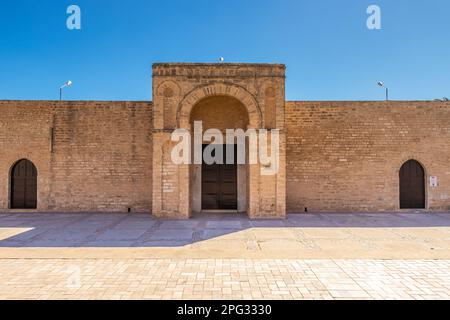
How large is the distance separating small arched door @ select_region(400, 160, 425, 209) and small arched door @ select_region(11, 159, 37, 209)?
1515cm

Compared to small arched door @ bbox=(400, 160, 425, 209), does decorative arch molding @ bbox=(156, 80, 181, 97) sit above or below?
above

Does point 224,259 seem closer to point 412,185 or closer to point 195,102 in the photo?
point 195,102

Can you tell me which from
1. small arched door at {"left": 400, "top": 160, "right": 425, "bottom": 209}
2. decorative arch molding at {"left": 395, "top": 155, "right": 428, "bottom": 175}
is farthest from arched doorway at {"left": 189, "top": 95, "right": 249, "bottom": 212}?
small arched door at {"left": 400, "top": 160, "right": 425, "bottom": 209}

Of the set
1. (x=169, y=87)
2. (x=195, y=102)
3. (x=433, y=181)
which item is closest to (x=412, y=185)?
(x=433, y=181)

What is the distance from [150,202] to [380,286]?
340 inches

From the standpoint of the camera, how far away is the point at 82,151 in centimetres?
1091

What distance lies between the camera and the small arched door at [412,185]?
11.1 meters

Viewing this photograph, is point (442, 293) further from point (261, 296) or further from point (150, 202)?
point (150, 202)

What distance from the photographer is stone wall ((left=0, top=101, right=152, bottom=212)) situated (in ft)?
35.7

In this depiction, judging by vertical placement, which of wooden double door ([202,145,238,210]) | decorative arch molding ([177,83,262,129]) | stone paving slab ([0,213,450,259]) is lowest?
stone paving slab ([0,213,450,259])

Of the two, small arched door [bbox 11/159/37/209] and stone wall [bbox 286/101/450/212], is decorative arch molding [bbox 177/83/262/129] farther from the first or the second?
small arched door [bbox 11/159/37/209]

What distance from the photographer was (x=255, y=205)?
9.38 metres

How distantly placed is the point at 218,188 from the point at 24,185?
795cm

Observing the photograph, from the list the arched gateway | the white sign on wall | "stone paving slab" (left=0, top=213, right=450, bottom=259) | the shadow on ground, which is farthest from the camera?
the white sign on wall
